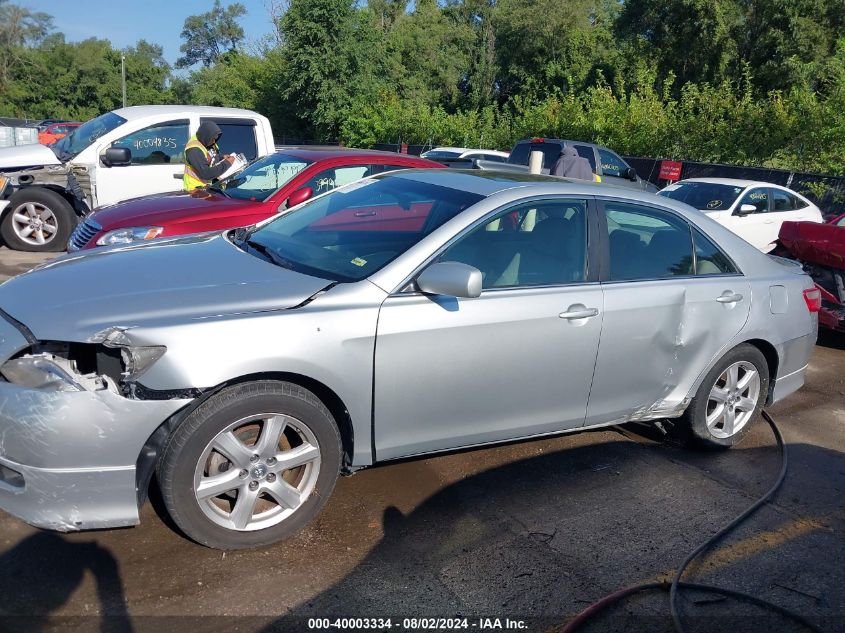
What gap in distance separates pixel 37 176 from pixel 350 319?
749 centimetres

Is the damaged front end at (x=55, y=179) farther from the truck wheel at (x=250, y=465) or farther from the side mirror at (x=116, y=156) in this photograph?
the truck wheel at (x=250, y=465)

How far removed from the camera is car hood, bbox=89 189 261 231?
21.0 feet

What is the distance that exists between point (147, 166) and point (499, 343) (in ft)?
23.0

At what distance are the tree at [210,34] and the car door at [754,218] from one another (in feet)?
307

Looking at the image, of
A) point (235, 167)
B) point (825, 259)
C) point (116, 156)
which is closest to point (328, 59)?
point (116, 156)

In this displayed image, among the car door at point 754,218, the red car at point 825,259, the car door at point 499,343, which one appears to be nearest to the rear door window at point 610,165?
the car door at point 754,218

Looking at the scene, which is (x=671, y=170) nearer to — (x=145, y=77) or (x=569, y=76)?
(x=569, y=76)

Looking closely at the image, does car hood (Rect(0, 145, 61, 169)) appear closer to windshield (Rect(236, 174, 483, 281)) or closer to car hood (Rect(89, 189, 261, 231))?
car hood (Rect(89, 189, 261, 231))

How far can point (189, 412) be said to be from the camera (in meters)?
3.00

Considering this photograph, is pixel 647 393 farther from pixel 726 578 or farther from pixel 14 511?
pixel 14 511

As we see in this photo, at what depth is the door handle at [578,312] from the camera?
3842 mm

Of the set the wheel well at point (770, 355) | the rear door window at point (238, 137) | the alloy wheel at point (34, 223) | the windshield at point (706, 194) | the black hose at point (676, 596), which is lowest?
the black hose at point (676, 596)

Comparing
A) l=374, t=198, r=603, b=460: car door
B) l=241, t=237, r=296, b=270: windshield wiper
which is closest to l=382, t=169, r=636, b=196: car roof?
l=374, t=198, r=603, b=460: car door

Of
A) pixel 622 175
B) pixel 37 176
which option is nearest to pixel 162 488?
pixel 37 176
